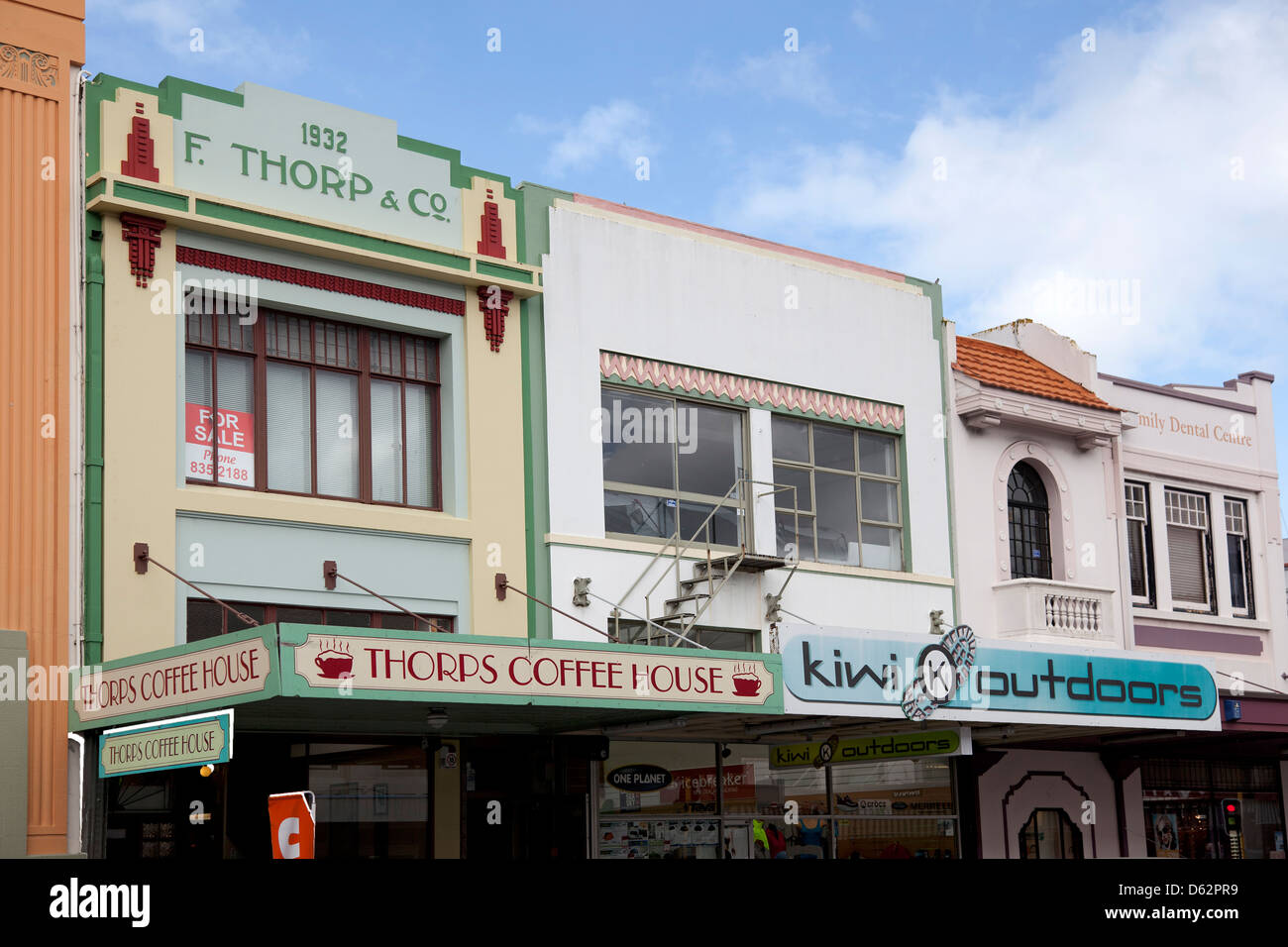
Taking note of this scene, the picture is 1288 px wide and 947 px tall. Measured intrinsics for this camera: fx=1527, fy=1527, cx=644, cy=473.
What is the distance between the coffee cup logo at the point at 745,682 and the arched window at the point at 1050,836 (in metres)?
9.07

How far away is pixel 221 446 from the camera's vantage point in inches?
609

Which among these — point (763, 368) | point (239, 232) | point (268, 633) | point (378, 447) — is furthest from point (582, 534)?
point (268, 633)

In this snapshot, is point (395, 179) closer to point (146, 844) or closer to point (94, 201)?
point (94, 201)

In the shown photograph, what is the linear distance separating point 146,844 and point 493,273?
23.4ft

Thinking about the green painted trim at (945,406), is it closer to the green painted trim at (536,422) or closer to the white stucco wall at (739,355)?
the white stucco wall at (739,355)

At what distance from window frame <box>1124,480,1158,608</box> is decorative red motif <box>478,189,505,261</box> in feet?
37.2

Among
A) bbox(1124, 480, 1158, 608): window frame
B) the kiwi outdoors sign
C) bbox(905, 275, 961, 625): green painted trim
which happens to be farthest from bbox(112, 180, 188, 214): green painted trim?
bbox(1124, 480, 1158, 608): window frame

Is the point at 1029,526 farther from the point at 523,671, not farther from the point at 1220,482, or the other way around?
the point at 523,671

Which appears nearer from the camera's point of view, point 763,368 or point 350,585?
point 350,585

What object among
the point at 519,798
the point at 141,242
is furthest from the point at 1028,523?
the point at 141,242

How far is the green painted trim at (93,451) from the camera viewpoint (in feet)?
45.9

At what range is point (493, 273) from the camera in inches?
685

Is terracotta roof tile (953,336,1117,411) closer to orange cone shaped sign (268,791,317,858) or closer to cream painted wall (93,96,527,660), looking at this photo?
cream painted wall (93,96,527,660)

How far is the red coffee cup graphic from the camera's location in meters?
12.1
